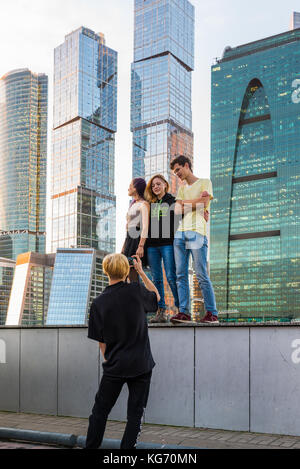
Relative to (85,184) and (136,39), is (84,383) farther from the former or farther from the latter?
(136,39)

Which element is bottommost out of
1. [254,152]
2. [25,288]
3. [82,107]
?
[25,288]

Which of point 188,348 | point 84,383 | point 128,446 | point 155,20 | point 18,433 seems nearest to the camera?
point 128,446

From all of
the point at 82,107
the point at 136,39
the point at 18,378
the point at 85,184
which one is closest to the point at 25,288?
the point at 85,184

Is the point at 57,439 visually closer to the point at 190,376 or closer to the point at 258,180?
the point at 190,376

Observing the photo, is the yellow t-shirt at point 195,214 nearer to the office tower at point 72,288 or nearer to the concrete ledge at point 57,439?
the concrete ledge at point 57,439

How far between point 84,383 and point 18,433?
1672 millimetres

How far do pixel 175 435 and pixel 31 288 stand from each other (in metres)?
166

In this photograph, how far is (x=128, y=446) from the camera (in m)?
4.66

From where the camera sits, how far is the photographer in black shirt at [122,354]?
15.3 ft

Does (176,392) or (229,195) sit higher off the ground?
(229,195)

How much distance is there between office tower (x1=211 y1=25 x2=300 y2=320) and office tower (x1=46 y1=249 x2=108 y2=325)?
35002mm

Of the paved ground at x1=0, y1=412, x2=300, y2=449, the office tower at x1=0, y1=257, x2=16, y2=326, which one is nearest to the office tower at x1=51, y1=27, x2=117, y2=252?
the office tower at x1=0, y1=257, x2=16, y2=326

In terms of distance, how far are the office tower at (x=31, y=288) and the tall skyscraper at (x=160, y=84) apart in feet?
141

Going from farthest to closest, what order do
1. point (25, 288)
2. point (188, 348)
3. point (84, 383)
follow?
point (25, 288), point (84, 383), point (188, 348)
